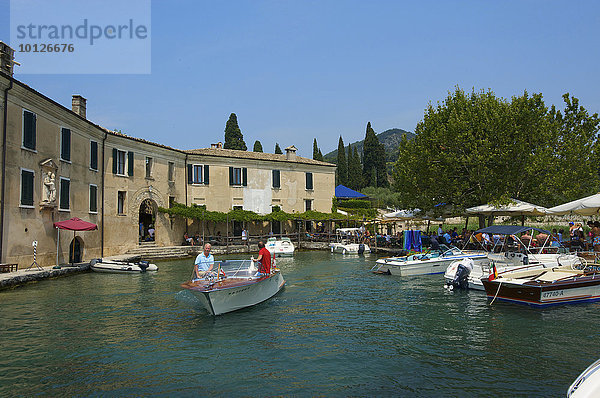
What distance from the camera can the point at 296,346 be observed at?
32.7 ft

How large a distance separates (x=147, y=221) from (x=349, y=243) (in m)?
17.0

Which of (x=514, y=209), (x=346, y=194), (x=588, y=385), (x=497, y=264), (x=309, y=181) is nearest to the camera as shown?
(x=588, y=385)

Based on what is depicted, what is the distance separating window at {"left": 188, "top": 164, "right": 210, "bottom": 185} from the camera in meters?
38.7

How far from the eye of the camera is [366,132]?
78.2m

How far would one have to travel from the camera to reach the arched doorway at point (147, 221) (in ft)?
114

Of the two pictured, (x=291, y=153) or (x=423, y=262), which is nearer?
(x=423, y=262)

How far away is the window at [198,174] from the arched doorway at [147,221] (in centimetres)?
405

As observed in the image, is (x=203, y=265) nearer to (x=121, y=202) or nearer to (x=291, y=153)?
(x=121, y=202)

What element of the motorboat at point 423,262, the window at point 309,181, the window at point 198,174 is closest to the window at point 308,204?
the window at point 309,181

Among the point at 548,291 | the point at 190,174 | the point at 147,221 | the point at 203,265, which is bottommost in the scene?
the point at 548,291

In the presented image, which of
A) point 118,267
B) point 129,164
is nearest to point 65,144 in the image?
point 118,267

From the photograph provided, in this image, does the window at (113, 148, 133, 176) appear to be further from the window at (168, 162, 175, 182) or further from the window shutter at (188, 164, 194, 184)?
the window shutter at (188, 164, 194, 184)

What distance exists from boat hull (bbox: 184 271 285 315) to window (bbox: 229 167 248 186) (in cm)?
2615

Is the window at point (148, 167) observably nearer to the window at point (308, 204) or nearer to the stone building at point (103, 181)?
the stone building at point (103, 181)
